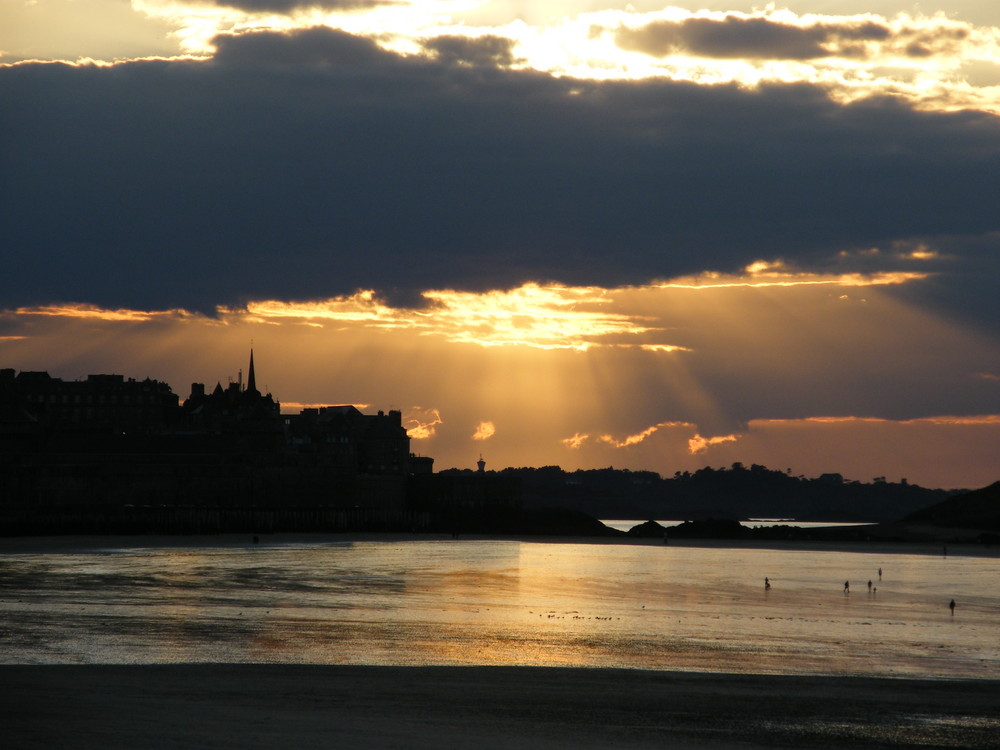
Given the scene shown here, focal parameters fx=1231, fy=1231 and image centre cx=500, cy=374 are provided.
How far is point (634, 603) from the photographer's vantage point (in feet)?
155

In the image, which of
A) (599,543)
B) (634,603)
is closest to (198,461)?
(599,543)

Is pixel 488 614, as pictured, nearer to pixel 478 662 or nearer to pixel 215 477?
pixel 478 662

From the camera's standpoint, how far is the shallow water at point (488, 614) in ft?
102

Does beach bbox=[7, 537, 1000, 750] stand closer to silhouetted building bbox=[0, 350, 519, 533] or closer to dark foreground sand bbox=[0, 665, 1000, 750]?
dark foreground sand bbox=[0, 665, 1000, 750]

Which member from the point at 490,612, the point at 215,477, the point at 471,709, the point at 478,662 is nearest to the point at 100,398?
the point at 215,477

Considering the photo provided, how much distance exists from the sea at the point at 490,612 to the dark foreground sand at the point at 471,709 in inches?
83.7

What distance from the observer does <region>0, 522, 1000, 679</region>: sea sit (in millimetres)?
30950

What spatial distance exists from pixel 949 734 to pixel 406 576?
1563 inches

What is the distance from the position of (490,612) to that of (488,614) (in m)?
0.72

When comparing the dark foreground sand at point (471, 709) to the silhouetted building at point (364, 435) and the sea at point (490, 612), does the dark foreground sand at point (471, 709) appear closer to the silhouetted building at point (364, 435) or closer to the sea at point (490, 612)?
the sea at point (490, 612)

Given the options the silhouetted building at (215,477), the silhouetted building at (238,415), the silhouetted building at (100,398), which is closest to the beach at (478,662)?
the silhouetted building at (215,477)

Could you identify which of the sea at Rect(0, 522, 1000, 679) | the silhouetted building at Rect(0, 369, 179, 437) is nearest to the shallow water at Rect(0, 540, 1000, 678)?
the sea at Rect(0, 522, 1000, 679)

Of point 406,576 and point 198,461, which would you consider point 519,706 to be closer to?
point 406,576

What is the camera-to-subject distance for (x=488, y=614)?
4216 cm
